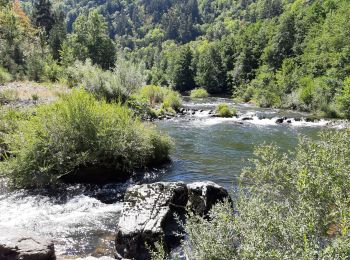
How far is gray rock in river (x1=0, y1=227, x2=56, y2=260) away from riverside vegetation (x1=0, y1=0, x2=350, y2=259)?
121 inches

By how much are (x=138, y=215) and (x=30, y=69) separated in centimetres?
4121

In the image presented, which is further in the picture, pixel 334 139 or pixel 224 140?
pixel 224 140

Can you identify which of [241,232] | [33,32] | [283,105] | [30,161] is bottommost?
[283,105]

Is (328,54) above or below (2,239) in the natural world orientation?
above

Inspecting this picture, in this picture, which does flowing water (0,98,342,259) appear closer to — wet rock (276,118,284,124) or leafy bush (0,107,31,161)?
leafy bush (0,107,31,161)

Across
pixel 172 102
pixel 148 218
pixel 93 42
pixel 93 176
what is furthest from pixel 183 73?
pixel 148 218

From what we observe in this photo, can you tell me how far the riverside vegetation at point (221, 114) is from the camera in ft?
15.2

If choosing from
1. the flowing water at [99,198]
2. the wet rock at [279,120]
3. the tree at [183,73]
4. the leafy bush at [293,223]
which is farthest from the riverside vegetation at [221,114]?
the wet rock at [279,120]

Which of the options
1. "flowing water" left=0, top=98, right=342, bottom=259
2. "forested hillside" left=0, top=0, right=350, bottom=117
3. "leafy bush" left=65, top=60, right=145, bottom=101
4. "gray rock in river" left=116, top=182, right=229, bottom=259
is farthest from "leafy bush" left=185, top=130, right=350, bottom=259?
"forested hillside" left=0, top=0, right=350, bottom=117

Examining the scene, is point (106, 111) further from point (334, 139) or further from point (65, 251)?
point (334, 139)

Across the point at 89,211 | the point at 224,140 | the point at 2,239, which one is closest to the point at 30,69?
the point at 224,140

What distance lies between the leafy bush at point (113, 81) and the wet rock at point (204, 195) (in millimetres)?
17127

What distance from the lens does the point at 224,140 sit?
23250 mm

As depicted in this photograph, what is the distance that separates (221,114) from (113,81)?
41.8 feet
